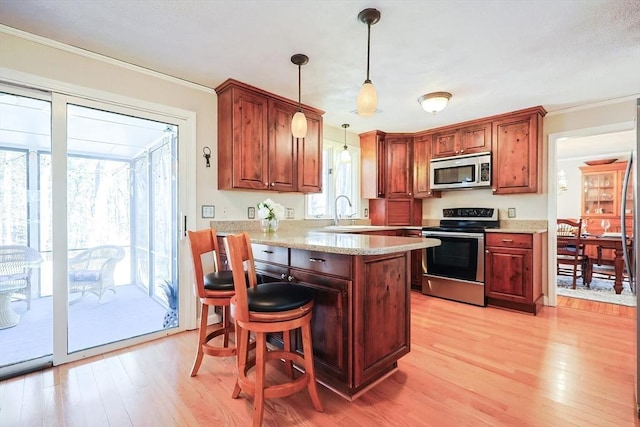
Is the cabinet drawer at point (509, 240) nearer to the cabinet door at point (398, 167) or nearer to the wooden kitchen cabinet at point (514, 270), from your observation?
the wooden kitchen cabinet at point (514, 270)

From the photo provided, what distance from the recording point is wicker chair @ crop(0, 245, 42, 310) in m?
2.13

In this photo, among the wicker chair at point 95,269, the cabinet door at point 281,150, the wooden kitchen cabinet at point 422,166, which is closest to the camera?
the wicker chair at point 95,269

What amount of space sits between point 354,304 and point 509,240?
2661 mm

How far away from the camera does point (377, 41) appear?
7.14ft

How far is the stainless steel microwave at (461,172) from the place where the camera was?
3850 millimetres

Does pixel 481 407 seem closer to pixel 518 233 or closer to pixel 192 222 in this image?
pixel 518 233

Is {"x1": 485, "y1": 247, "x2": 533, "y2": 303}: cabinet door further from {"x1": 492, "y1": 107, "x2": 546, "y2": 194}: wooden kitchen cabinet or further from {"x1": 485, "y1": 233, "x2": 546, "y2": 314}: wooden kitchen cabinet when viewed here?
{"x1": 492, "y1": 107, "x2": 546, "y2": 194}: wooden kitchen cabinet

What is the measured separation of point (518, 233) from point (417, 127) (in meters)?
1.95

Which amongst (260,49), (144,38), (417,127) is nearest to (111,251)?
(144,38)

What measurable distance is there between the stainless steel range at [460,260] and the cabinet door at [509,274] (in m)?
0.09

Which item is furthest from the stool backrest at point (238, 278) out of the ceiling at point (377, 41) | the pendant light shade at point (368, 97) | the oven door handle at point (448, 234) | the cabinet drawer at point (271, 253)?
the oven door handle at point (448, 234)

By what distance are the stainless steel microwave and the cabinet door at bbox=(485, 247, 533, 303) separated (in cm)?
92

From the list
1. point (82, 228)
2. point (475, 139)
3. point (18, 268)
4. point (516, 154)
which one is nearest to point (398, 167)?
point (475, 139)

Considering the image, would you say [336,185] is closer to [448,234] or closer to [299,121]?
[448,234]
